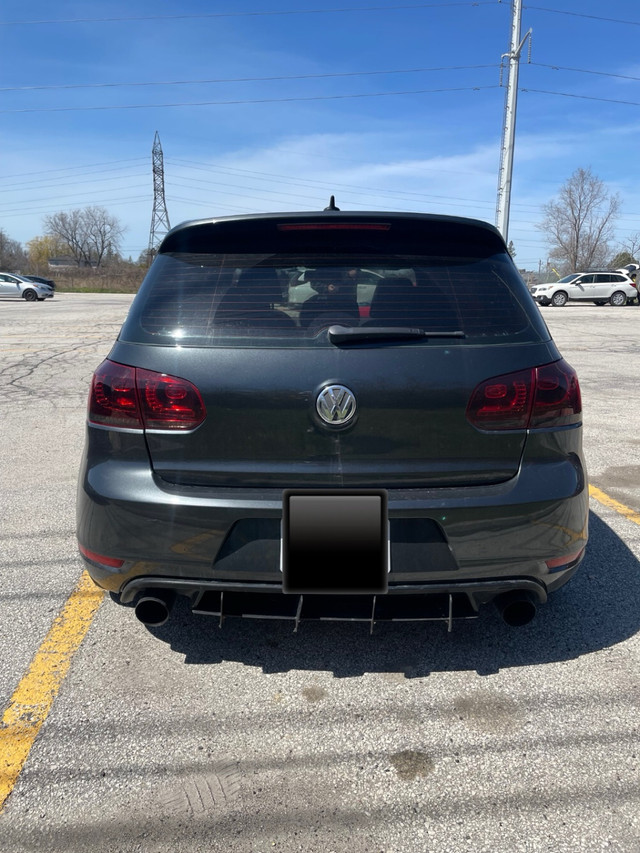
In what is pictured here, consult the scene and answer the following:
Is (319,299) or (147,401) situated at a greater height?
(319,299)

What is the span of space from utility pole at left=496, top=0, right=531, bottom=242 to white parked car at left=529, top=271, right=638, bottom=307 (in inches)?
330

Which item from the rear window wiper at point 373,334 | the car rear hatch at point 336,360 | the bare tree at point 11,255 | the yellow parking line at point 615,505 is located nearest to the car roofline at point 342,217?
the car rear hatch at point 336,360

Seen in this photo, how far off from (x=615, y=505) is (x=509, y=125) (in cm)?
2389

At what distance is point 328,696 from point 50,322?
20.3 m

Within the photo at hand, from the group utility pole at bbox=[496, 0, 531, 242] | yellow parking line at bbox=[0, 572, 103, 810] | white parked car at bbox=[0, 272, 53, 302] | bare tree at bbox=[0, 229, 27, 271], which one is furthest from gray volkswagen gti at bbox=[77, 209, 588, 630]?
bare tree at bbox=[0, 229, 27, 271]

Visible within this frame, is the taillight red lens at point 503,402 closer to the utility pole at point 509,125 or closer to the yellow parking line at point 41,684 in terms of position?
the yellow parking line at point 41,684

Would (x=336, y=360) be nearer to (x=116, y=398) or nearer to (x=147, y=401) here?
(x=147, y=401)

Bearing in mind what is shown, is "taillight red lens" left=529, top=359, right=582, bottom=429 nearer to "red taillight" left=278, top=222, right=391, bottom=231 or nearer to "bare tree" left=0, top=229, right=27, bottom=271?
"red taillight" left=278, top=222, right=391, bottom=231

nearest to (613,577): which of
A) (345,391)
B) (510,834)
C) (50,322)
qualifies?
(510,834)

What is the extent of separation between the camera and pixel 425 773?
201 centimetres

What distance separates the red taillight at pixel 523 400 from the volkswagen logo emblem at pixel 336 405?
403 mm

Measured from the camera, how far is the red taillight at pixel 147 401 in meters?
2.16

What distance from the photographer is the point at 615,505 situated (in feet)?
14.3

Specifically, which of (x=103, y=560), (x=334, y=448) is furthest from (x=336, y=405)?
(x=103, y=560)
